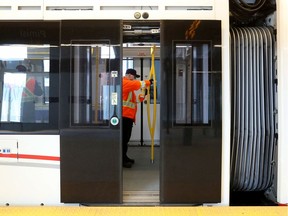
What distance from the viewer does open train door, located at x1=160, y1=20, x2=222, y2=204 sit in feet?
10.6

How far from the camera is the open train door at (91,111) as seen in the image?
10.6ft

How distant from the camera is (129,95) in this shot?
16.1ft

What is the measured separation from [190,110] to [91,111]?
0.94 meters

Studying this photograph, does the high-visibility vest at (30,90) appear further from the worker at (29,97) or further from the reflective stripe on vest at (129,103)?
the reflective stripe on vest at (129,103)

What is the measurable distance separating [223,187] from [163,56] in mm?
1371

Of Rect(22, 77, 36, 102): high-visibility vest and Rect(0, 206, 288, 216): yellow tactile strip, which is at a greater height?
Rect(22, 77, 36, 102): high-visibility vest

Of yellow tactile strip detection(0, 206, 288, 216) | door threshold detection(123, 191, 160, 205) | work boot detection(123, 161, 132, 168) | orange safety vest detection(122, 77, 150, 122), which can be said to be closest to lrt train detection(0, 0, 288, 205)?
door threshold detection(123, 191, 160, 205)

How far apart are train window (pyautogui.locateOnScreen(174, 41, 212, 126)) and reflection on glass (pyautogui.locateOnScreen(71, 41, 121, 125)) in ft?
1.92

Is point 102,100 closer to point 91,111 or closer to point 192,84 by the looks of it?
point 91,111

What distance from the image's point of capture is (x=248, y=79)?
138 inches

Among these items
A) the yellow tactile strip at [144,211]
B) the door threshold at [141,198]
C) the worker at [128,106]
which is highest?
the worker at [128,106]

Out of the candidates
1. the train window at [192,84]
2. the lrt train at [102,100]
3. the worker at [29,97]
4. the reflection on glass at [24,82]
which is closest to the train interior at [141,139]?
the lrt train at [102,100]

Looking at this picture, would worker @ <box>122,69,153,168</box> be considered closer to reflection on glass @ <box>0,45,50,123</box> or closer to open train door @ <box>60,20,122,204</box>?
open train door @ <box>60,20,122,204</box>

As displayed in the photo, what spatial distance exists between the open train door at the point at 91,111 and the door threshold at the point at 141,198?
15cm
